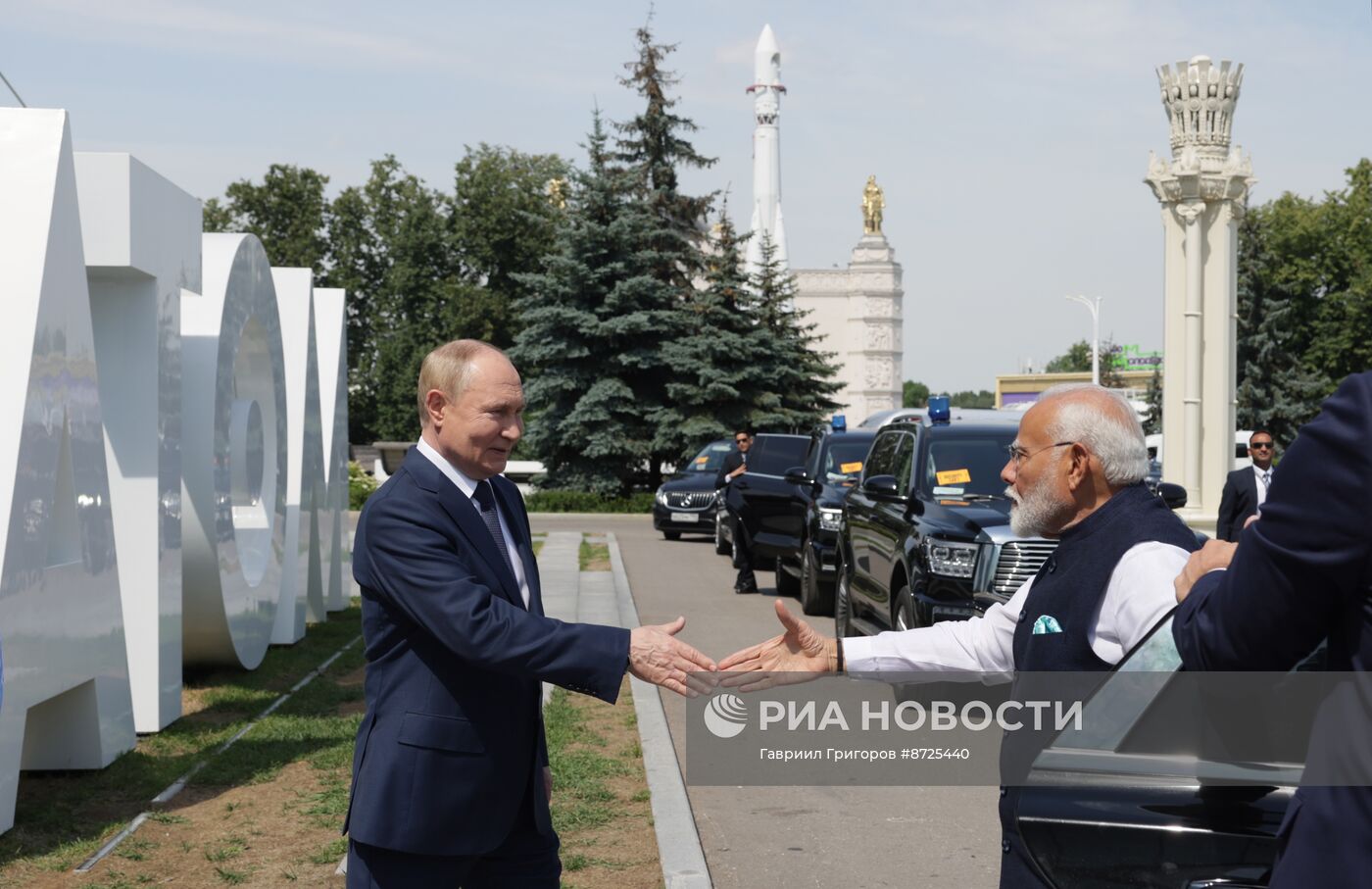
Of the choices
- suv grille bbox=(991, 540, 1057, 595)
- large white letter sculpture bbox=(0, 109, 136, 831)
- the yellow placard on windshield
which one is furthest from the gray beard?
the yellow placard on windshield

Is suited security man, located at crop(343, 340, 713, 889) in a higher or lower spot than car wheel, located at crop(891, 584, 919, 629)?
higher

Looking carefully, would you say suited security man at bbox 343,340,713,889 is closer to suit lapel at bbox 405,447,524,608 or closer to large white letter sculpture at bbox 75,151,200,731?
suit lapel at bbox 405,447,524,608

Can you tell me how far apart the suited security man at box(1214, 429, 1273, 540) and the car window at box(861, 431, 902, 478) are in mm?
3045

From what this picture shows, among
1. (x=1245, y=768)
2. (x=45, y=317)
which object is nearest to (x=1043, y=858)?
(x=1245, y=768)

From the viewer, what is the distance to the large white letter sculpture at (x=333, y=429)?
16250mm

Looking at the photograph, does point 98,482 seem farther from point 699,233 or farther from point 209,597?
point 699,233

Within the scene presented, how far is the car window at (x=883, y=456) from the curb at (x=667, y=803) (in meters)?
2.96

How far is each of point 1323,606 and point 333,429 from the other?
1502cm

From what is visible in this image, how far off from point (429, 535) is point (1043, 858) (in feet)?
5.33

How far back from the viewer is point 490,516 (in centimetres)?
402

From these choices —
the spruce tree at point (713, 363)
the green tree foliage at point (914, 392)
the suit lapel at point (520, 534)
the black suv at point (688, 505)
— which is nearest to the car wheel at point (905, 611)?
the suit lapel at point (520, 534)

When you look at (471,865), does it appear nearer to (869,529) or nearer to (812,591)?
(869,529)

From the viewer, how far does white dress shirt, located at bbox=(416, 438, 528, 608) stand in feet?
12.9

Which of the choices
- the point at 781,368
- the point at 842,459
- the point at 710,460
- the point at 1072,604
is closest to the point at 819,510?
the point at 842,459
